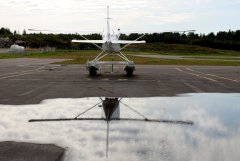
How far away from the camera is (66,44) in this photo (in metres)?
150

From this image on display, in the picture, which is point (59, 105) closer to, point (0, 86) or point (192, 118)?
point (192, 118)

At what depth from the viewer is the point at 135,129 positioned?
10.4 metres

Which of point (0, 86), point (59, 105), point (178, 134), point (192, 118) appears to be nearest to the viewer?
point (178, 134)

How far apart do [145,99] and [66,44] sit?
13524 centimetres

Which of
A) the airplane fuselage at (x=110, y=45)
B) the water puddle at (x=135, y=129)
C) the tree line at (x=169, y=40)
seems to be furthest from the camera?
the tree line at (x=169, y=40)

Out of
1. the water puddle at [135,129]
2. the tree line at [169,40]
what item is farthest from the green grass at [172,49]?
the water puddle at [135,129]

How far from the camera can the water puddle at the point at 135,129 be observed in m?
8.24

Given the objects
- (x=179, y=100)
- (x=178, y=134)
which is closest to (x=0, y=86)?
(x=179, y=100)

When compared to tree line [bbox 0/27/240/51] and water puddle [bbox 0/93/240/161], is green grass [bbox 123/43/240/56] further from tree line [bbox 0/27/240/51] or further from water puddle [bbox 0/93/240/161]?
water puddle [bbox 0/93/240/161]

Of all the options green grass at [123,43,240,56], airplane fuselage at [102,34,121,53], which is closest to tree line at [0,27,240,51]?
green grass at [123,43,240,56]

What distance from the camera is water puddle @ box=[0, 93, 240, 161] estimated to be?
27.0 feet

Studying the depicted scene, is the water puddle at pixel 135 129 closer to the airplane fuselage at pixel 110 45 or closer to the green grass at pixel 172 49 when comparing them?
the airplane fuselage at pixel 110 45

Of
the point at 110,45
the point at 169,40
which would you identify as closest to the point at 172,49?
the point at 169,40

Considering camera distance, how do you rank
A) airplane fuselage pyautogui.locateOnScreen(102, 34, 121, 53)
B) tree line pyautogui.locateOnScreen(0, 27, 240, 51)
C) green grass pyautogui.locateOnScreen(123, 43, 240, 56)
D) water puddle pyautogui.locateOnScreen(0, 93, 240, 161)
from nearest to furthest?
water puddle pyautogui.locateOnScreen(0, 93, 240, 161) → airplane fuselage pyautogui.locateOnScreen(102, 34, 121, 53) → green grass pyautogui.locateOnScreen(123, 43, 240, 56) → tree line pyautogui.locateOnScreen(0, 27, 240, 51)
